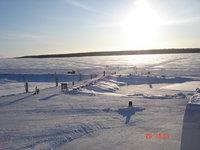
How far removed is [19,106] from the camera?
16328mm

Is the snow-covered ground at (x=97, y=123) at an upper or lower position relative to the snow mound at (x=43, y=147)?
upper

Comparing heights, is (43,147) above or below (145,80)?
below

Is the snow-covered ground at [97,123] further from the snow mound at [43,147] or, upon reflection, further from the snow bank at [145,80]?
the snow bank at [145,80]

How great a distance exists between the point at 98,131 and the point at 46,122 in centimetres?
233
